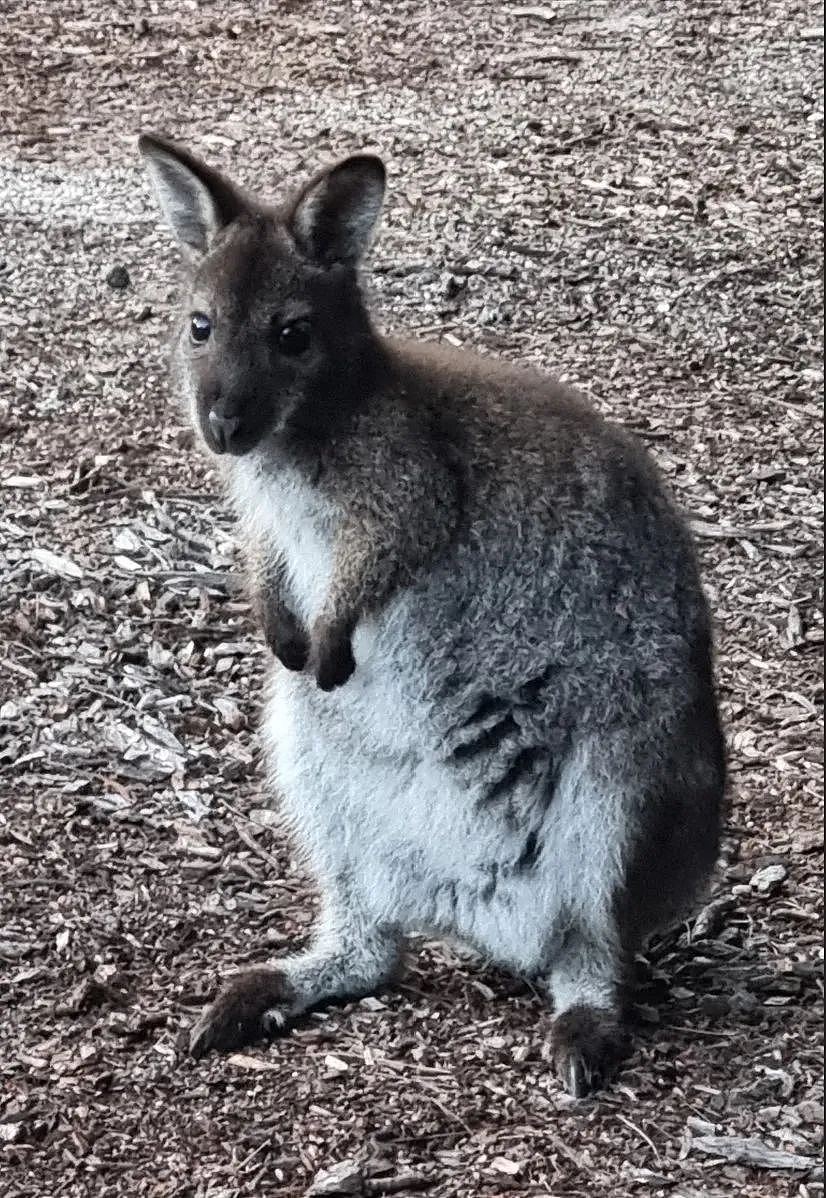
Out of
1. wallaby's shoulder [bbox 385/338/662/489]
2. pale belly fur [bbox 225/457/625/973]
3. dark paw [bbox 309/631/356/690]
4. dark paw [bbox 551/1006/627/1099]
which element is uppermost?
wallaby's shoulder [bbox 385/338/662/489]

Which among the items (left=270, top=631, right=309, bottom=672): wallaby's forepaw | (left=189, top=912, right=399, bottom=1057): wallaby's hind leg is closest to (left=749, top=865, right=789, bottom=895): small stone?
(left=189, top=912, right=399, bottom=1057): wallaby's hind leg

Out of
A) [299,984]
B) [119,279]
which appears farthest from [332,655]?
Result: [119,279]

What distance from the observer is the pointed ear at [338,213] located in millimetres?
3393

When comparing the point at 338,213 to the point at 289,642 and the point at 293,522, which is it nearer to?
the point at 293,522

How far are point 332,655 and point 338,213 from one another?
708 mm

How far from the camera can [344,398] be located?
3473 millimetres

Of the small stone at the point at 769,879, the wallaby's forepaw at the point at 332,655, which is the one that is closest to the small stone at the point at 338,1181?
the wallaby's forepaw at the point at 332,655

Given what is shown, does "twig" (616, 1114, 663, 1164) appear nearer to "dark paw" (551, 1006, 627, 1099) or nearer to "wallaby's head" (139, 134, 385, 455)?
"dark paw" (551, 1006, 627, 1099)

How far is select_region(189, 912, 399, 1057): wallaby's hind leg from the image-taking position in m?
3.62

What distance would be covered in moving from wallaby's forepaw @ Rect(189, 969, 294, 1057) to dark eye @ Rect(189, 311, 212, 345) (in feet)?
3.60

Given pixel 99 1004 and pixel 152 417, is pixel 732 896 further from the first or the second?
pixel 152 417

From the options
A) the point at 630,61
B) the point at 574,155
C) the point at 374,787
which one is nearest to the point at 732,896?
the point at 374,787

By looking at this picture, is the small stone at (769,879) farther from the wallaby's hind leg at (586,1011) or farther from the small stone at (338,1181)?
the small stone at (338,1181)

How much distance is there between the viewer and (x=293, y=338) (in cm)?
339
